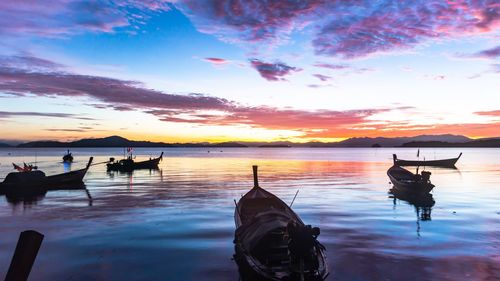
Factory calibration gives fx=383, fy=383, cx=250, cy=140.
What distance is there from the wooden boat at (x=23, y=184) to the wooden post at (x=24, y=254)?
42.2 metres

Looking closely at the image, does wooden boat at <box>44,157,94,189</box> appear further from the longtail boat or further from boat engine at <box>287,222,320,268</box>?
boat engine at <box>287,222,320,268</box>

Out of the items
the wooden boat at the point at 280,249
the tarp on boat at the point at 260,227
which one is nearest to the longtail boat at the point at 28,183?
the wooden boat at the point at 280,249

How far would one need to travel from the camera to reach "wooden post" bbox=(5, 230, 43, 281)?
6.34 m

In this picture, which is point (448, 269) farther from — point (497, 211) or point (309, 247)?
point (497, 211)

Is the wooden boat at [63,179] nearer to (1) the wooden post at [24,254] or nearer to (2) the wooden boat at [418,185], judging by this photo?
(2) the wooden boat at [418,185]

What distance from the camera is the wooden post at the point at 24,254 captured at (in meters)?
6.34

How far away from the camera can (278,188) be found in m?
49.1

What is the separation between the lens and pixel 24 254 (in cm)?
642

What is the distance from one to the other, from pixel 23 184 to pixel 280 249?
40.4m

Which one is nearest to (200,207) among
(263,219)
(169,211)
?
(169,211)

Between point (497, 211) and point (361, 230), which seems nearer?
point (361, 230)

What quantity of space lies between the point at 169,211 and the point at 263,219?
1637 centimetres

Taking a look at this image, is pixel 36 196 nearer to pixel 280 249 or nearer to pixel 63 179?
pixel 63 179

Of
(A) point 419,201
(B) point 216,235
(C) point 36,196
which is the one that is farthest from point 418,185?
(C) point 36,196
